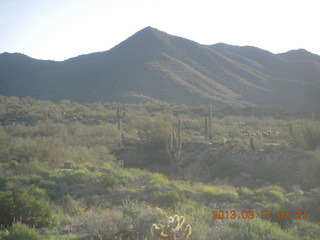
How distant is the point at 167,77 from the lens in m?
67.8

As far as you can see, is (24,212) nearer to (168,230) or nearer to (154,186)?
(168,230)

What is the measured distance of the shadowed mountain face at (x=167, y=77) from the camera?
64188 mm

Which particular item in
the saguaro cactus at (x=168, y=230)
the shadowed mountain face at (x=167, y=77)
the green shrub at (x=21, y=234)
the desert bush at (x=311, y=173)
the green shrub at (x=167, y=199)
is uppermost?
the shadowed mountain face at (x=167, y=77)

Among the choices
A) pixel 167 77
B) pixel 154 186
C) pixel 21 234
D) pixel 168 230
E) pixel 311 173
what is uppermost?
pixel 167 77

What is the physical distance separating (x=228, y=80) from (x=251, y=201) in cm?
6331

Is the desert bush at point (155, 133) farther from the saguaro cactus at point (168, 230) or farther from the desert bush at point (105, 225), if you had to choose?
the saguaro cactus at point (168, 230)

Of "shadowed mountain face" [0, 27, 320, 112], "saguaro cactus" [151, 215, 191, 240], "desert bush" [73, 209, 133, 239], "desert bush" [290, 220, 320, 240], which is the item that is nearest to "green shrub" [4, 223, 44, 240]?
"desert bush" [73, 209, 133, 239]

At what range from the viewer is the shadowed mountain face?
6419cm

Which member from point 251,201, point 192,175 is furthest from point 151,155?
point 251,201

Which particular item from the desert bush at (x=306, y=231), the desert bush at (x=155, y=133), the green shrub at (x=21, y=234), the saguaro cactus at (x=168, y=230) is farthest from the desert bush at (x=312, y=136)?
the green shrub at (x=21, y=234)

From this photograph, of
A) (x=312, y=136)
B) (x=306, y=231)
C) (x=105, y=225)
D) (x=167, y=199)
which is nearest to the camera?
(x=105, y=225)

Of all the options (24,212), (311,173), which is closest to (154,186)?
(24,212)

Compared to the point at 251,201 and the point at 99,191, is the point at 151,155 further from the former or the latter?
the point at 251,201

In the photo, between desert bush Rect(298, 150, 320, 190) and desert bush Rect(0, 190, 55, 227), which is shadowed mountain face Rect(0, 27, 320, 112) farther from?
desert bush Rect(0, 190, 55, 227)
